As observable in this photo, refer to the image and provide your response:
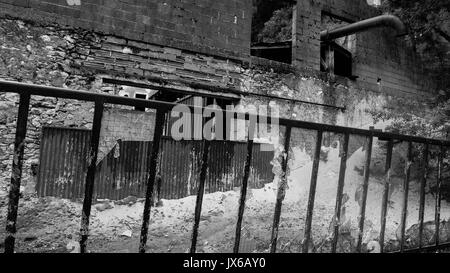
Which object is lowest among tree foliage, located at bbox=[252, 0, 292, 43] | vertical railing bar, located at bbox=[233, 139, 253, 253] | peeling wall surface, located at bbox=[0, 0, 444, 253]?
vertical railing bar, located at bbox=[233, 139, 253, 253]

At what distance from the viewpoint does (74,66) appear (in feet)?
17.4

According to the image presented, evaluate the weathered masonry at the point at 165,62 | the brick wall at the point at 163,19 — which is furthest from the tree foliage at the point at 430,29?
the brick wall at the point at 163,19

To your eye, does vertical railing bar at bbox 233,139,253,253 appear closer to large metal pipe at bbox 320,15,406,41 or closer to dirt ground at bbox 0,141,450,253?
dirt ground at bbox 0,141,450,253

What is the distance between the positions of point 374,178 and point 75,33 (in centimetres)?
536

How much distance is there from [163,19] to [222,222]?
4201mm

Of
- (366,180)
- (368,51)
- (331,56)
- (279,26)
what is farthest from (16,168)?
(368,51)

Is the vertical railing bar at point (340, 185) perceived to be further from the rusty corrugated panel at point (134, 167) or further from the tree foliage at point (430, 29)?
the tree foliage at point (430, 29)

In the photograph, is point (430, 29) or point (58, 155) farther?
point (430, 29)

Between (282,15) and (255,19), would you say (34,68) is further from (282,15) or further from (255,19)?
(255,19)

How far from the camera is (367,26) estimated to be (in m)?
7.50

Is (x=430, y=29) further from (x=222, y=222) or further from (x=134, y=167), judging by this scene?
(x=134, y=167)

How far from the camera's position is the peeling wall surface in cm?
493

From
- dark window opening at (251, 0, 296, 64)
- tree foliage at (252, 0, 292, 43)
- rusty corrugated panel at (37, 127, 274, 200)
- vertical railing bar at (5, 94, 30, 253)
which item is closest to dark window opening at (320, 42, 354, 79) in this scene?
dark window opening at (251, 0, 296, 64)

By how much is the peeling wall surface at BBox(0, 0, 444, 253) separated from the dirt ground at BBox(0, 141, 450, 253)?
19 cm
